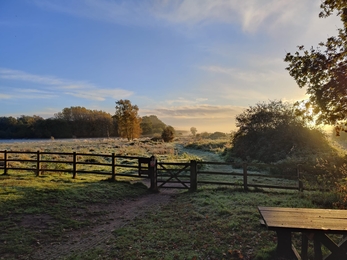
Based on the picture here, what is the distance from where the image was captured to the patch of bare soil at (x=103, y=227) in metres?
4.93

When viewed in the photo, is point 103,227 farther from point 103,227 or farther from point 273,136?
point 273,136

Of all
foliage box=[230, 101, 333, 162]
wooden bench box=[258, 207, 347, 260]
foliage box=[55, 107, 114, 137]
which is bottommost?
wooden bench box=[258, 207, 347, 260]

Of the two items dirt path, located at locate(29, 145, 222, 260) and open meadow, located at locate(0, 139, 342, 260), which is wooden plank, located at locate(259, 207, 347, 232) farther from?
dirt path, located at locate(29, 145, 222, 260)

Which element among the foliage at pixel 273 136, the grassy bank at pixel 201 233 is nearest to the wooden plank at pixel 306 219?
the grassy bank at pixel 201 233

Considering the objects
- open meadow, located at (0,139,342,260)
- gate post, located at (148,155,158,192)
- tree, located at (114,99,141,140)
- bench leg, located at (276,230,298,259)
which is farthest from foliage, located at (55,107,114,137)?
bench leg, located at (276,230,298,259)

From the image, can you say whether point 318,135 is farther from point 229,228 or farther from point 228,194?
point 229,228

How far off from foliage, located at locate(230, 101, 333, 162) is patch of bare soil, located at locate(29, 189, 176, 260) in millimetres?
13139

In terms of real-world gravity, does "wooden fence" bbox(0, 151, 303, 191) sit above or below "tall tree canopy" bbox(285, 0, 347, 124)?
below

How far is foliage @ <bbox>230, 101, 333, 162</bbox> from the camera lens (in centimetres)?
1956

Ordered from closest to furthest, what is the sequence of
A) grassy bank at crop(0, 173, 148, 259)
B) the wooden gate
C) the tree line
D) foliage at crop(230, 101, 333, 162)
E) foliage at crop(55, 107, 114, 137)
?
1. grassy bank at crop(0, 173, 148, 259)
2. the wooden gate
3. foliage at crop(230, 101, 333, 162)
4. the tree line
5. foliage at crop(55, 107, 114, 137)

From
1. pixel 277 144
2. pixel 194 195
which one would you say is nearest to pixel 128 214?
pixel 194 195

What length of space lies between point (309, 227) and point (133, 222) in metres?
4.53

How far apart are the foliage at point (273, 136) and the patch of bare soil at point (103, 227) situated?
13.1m

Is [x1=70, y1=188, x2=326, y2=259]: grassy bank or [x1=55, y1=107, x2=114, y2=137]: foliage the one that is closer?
[x1=70, y1=188, x2=326, y2=259]: grassy bank
